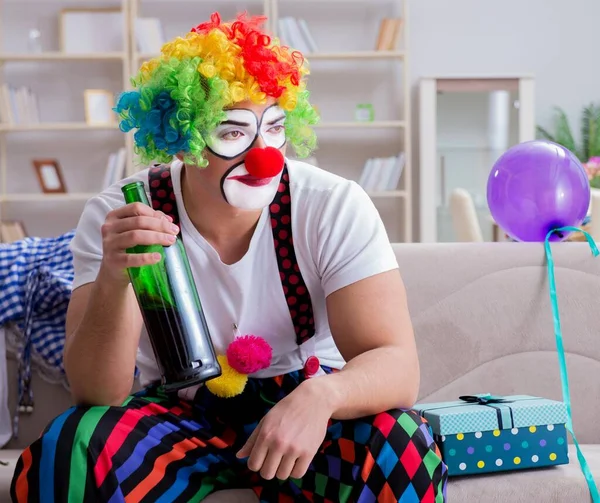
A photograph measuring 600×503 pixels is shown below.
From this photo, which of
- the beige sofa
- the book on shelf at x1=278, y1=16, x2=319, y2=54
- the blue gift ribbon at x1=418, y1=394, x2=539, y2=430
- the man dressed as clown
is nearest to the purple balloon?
the beige sofa

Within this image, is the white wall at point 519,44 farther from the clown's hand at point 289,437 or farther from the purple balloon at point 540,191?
the clown's hand at point 289,437

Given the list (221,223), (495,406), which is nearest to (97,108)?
Result: (221,223)

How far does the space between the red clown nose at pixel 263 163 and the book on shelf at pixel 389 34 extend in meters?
4.04

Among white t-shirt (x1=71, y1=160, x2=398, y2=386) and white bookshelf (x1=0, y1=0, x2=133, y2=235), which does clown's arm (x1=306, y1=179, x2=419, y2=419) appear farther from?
white bookshelf (x1=0, y1=0, x2=133, y2=235)

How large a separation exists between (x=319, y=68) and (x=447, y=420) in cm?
429

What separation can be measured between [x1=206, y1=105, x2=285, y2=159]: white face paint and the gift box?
55cm

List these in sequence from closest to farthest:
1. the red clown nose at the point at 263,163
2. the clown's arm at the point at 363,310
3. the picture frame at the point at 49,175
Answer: the clown's arm at the point at 363,310
the red clown nose at the point at 263,163
the picture frame at the point at 49,175

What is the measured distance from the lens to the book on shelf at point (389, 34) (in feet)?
17.3

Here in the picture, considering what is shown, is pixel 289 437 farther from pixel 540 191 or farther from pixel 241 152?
pixel 540 191

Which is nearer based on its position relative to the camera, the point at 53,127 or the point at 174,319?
the point at 174,319

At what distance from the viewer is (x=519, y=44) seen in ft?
18.5

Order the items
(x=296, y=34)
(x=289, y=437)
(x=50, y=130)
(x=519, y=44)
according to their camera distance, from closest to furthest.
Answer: (x=289, y=437), (x=296, y=34), (x=50, y=130), (x=519, y=44)

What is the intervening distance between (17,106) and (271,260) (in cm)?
412

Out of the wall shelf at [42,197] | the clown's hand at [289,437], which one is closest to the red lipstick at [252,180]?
the clown's hand at [289,437]
